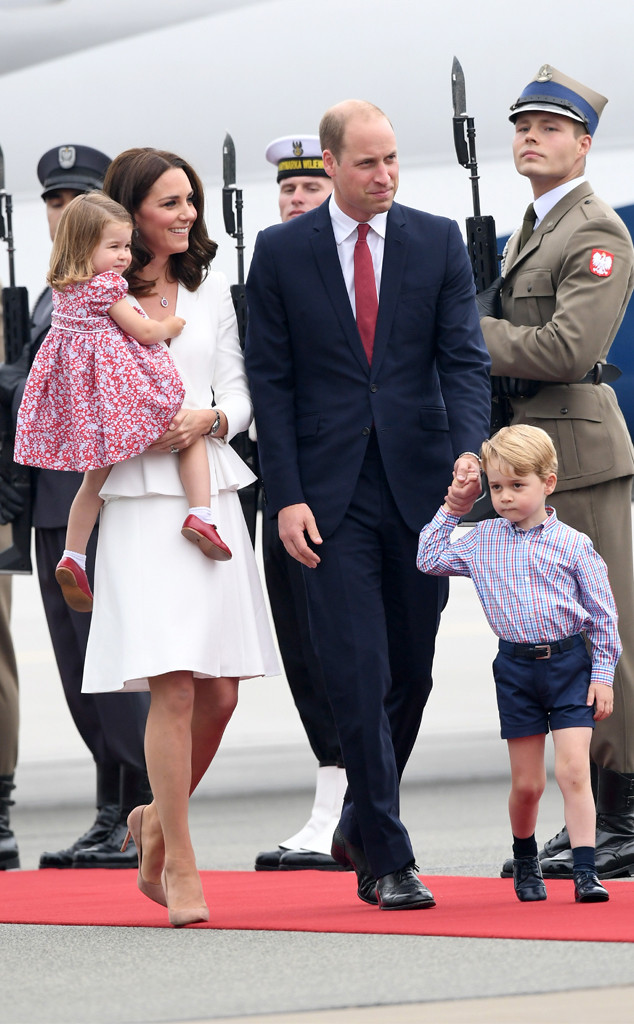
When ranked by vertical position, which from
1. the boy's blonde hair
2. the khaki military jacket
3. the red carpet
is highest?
the khaki military jacket

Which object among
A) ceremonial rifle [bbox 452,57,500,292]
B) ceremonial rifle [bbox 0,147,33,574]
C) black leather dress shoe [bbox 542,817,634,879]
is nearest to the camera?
black leather dress shoe [bbox 542,817,634,879]

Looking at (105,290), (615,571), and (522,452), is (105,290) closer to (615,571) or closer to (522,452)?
(522,452)

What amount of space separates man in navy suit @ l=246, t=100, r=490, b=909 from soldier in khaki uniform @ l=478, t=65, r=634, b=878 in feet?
1.61

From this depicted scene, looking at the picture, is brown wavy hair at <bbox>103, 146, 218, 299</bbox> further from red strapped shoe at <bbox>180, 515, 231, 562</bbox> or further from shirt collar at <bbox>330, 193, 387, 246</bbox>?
red strapped shoe at <bbox>180, 515, 231, 562</bbox>

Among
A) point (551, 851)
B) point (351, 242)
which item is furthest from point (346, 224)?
point (551, 851)

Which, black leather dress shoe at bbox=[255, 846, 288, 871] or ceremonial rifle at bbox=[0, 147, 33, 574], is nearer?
black leather dress shoe at bbox=[255, 846, 288, 871]

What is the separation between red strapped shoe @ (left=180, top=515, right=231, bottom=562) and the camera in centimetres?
363

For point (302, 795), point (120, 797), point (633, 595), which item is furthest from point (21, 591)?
point (633, 595)

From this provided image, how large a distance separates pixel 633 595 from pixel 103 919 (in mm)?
1409

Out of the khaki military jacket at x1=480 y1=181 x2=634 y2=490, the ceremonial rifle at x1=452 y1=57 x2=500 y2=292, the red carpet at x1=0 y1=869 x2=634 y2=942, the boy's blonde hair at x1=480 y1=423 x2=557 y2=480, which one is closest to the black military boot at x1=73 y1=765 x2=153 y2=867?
the red carpet at x1=0 y1=869 x2=634 y2=942

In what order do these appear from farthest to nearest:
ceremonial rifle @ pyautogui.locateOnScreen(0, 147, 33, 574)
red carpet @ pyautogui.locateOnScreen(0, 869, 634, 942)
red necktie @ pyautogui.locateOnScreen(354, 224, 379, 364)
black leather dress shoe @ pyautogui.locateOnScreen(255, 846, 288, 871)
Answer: ceremonial rifle @ pyautogui.locateOnScreen(0, 147, 33, 574), black leather dress shoe @ pyautogui.locateOnScreen(255, 846, 288, 871), red necktie @ pyautogui.locateOnScreen(354, 224, 379, 364), red carpet @ pyautogui.locateOnScreen(0, 869, 634, 942)

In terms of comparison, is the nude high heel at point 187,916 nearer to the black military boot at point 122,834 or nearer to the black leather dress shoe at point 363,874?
the black leather dress shoe at point 363,874

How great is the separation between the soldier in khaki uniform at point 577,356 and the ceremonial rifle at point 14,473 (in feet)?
4.67

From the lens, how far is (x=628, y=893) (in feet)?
12.4
